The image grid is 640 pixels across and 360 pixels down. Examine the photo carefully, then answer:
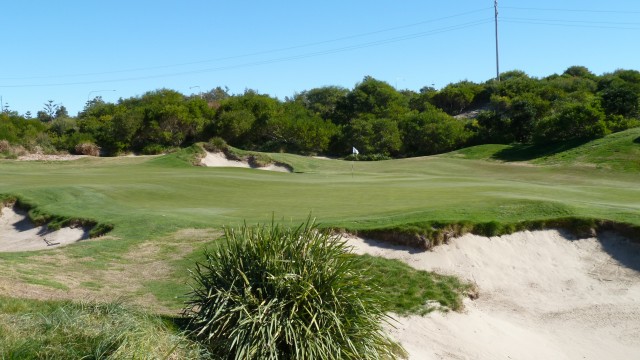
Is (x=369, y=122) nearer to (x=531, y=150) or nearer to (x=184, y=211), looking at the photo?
(x=531, y=150)

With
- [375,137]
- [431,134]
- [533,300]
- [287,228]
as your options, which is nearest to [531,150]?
[431,134]

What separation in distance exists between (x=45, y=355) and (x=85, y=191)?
67.2ft

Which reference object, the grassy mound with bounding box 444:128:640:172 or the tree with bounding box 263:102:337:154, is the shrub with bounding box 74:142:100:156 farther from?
the grassy mound with bounding box 444:128:640:172

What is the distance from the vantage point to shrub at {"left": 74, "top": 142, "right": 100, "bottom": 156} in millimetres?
66938

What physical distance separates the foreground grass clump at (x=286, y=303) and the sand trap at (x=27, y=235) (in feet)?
36.6

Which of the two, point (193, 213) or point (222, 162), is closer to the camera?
point (193, 213)

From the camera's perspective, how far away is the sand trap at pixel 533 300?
43.6 feet

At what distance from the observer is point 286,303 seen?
886cm

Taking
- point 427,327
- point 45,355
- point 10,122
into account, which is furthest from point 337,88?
point 45,355

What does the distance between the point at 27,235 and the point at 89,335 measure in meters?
15.4

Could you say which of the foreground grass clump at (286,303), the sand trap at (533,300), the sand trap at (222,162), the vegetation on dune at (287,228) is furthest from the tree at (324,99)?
the foreground grass clump at (286,303)

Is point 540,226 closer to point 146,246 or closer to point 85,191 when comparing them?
point 146,246

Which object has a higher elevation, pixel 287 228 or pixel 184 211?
pixel 287 228

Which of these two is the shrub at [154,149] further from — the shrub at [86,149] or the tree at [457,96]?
the tree at [457,96]
